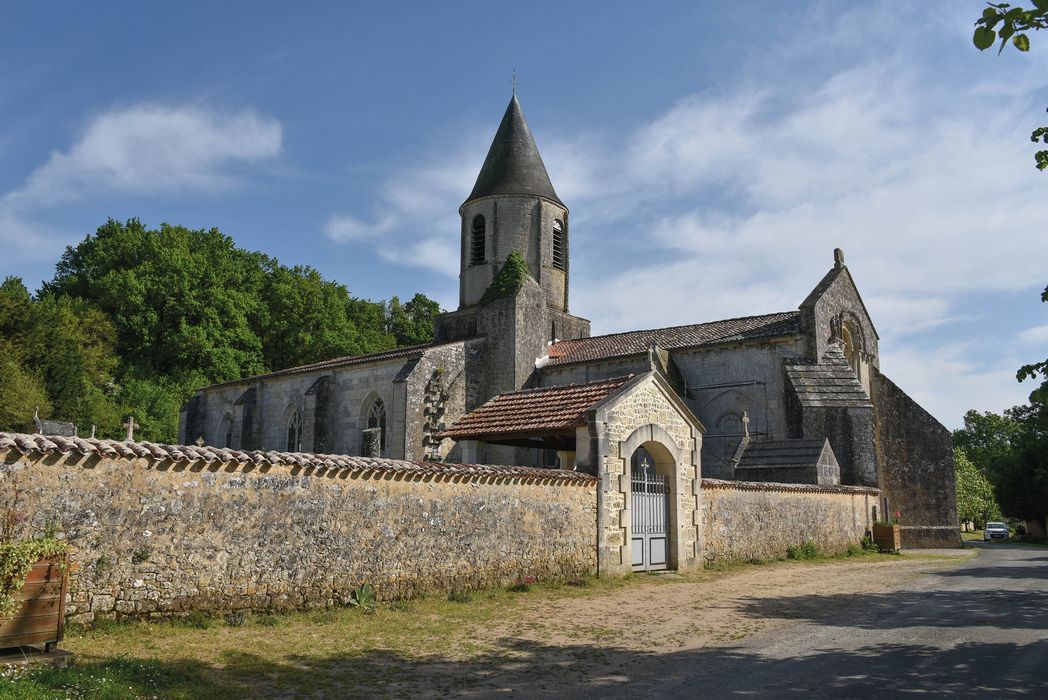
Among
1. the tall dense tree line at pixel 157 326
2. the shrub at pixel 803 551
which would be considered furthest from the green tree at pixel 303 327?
the shrub at pixel 803 551

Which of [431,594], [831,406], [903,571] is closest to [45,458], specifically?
[431,594]

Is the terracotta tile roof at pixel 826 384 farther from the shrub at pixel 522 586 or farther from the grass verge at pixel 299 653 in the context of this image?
the grass verge at pixel 299 653

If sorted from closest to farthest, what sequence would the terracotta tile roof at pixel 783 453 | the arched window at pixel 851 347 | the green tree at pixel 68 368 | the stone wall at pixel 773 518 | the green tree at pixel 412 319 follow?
1. the stone wall at pixel 773 518
2. the terracotta tile roof at pixel 783 453
3. the arched window at pixel 851 347
4. the green tree at pixel 68 368
5. the green tree at pixel 412 319

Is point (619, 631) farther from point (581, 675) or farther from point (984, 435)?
point (984, 435)

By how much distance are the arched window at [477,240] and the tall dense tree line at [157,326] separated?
53.9ft

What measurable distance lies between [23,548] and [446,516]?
5462 millimetres

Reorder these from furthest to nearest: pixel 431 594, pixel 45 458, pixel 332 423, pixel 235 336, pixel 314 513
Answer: pixel 235 336 < pixel 332 423 < pixel 431 594 < pixel 314 513 < pixel 45 458

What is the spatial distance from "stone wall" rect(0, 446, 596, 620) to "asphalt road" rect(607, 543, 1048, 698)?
3.68 m

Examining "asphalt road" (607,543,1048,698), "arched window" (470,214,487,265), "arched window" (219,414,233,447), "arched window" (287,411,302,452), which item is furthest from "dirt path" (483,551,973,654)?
"arched window" (219,414,233,447)

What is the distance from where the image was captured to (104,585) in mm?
7430

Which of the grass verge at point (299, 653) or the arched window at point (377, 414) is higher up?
the arched window at point (377, 414)

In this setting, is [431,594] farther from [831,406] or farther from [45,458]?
[831,406]

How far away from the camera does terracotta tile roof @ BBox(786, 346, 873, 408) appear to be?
23.8 metres

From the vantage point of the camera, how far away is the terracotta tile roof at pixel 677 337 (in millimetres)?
26344
